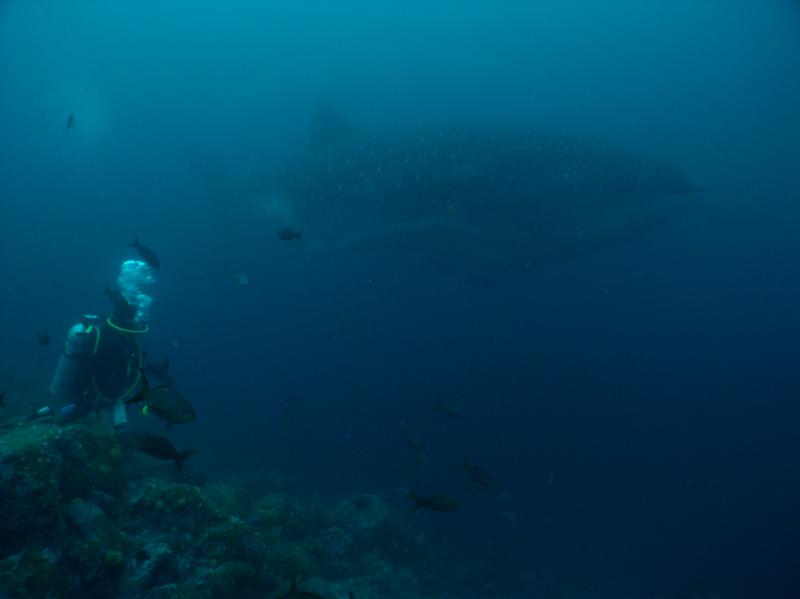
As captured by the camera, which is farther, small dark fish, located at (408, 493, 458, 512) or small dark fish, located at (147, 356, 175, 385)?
small dark fish, located at (147, 356, 175, 385)

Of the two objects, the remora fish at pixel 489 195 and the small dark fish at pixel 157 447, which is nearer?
the small dark fish at pixel 157 447

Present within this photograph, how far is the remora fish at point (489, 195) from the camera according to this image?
33.8ft

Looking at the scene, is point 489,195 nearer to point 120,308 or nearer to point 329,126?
Result: point 329,126

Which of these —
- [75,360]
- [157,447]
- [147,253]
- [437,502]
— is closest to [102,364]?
[75,360]

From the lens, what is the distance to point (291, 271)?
Answer: 24.8m

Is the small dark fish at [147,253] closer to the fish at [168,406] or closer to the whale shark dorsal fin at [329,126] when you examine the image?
the fish at [168,406]

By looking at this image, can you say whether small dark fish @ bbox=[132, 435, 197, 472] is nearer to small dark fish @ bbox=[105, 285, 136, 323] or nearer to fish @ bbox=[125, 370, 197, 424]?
fish @ bbox=[125, 370, 197, 424]

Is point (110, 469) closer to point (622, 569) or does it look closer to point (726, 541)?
point (622, 569)

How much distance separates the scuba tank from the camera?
247 inches

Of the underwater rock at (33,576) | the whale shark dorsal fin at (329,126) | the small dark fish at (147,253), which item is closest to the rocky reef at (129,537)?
the underwater rock at (33,576)

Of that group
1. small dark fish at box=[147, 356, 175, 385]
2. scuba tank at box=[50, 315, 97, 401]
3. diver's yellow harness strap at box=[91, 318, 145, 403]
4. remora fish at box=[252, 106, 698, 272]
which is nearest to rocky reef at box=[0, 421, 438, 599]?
diver's yellow harness strap at box=[91, 318, 145, 403]

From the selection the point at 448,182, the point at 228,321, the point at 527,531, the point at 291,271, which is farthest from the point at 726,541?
the point at 228,321

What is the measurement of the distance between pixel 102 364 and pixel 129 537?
2.68 meters

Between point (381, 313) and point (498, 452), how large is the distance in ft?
30.9
